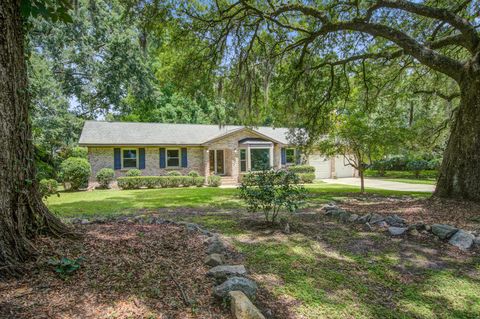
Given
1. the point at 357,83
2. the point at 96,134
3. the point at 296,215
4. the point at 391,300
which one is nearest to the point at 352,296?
the point at 391,300

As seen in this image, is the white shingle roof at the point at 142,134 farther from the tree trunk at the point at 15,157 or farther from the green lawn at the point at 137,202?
the tree trunk at the point at 15,157

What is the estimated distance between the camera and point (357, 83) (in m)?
11.0

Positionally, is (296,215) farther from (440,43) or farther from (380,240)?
(440,43)

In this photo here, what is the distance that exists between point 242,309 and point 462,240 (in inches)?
160

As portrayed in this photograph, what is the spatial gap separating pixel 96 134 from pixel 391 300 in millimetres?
17549

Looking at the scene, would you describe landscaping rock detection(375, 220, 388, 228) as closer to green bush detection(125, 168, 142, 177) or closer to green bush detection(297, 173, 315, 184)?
green bush detection(297, 173, 315, 184)

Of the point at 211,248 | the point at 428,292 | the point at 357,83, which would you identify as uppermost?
the point at 357,83

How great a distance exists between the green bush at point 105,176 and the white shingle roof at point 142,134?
5.87 ft

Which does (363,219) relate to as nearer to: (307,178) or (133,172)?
(307,178)

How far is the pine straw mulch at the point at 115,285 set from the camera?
2.12 metres

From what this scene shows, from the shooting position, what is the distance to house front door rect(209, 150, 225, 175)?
2034 cm

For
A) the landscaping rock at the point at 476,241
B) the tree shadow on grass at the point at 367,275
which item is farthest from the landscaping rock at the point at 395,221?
the landscaping rock at the point at 476,241

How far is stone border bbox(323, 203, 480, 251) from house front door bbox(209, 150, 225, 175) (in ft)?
48.3

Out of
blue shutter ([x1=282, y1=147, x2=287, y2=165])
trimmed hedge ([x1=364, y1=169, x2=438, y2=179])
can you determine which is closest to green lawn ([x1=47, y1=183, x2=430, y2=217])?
blue shutter ([x1=282, y1=147, x2=287, y2=165])
